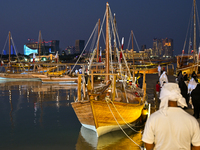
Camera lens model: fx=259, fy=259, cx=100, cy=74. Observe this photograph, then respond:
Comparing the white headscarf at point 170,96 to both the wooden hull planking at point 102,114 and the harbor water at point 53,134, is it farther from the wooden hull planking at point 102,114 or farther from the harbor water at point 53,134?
the harbor water at point 53,134

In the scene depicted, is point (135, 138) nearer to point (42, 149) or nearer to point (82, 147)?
point (82, 147)

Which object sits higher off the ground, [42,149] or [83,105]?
[83,105]

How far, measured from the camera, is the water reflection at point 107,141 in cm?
1127

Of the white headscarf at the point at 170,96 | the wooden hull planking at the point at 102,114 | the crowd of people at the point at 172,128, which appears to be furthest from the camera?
the wooden hull planking at the point at 102,114

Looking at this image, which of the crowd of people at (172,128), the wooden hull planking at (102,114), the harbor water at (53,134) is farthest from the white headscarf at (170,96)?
the harbor water at (53,134)

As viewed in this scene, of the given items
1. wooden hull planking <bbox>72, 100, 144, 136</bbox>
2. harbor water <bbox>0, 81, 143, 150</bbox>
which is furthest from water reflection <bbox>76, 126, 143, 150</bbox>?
wooden hull planking <bbox>72, 100, 144, 136</bbox>

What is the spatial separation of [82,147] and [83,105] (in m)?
1.85

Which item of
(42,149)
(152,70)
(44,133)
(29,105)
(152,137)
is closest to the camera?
(152,137)

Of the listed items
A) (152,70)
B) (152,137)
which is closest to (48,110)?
(152,137)

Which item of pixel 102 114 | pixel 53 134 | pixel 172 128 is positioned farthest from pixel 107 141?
pixel 172 128

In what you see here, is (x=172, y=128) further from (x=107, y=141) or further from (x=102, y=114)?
(x=107, y=141)

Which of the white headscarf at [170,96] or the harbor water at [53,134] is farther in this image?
the harbor water at [53,134]

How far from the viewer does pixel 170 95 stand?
3092mm

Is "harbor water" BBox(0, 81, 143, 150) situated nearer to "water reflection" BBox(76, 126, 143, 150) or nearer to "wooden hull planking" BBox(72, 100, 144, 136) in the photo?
"water reflection" BBox(76, 126, 143, 150)
